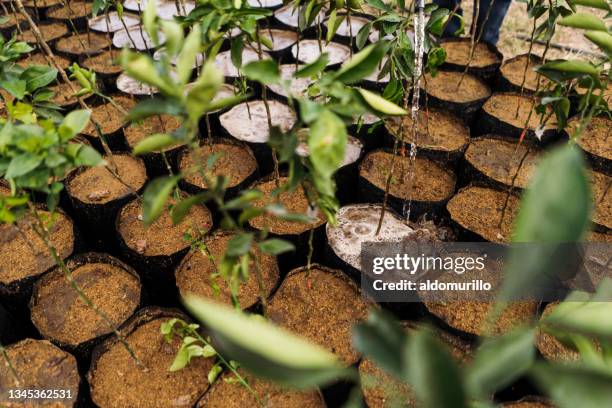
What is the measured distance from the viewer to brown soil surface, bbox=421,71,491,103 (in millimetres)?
1790

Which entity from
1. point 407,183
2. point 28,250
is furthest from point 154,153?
point 407,183

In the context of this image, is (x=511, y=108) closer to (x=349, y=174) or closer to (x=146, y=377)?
(x=349, y=174)

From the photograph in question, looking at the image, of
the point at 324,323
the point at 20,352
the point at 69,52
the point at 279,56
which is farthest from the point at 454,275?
the point at 69,52

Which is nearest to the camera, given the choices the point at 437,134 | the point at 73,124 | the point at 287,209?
the point at 73,124

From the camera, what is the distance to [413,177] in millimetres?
1464

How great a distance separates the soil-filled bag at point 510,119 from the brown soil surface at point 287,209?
2.67 ft

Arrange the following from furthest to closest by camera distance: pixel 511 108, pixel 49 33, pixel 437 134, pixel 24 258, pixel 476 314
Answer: pixel 49 33 < pixel 511 108 < pixel 437 134 < pixel 24 258 < pixel 476 314

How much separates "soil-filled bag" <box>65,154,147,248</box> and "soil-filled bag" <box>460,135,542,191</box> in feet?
3.63

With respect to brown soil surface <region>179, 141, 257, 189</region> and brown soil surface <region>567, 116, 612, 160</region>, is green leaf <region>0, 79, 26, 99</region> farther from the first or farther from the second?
brown soil surface <region>567, 116, 612, 160</region>

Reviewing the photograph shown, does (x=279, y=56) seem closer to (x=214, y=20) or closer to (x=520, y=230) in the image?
(x=214, y=20)

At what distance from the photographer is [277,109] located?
183cm

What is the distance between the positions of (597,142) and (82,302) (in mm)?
1735

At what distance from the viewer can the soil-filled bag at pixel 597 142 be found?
58.5 inches

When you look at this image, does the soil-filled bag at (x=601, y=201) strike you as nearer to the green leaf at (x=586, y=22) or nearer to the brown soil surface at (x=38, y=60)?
the green leaf at (x=586, y=22)
